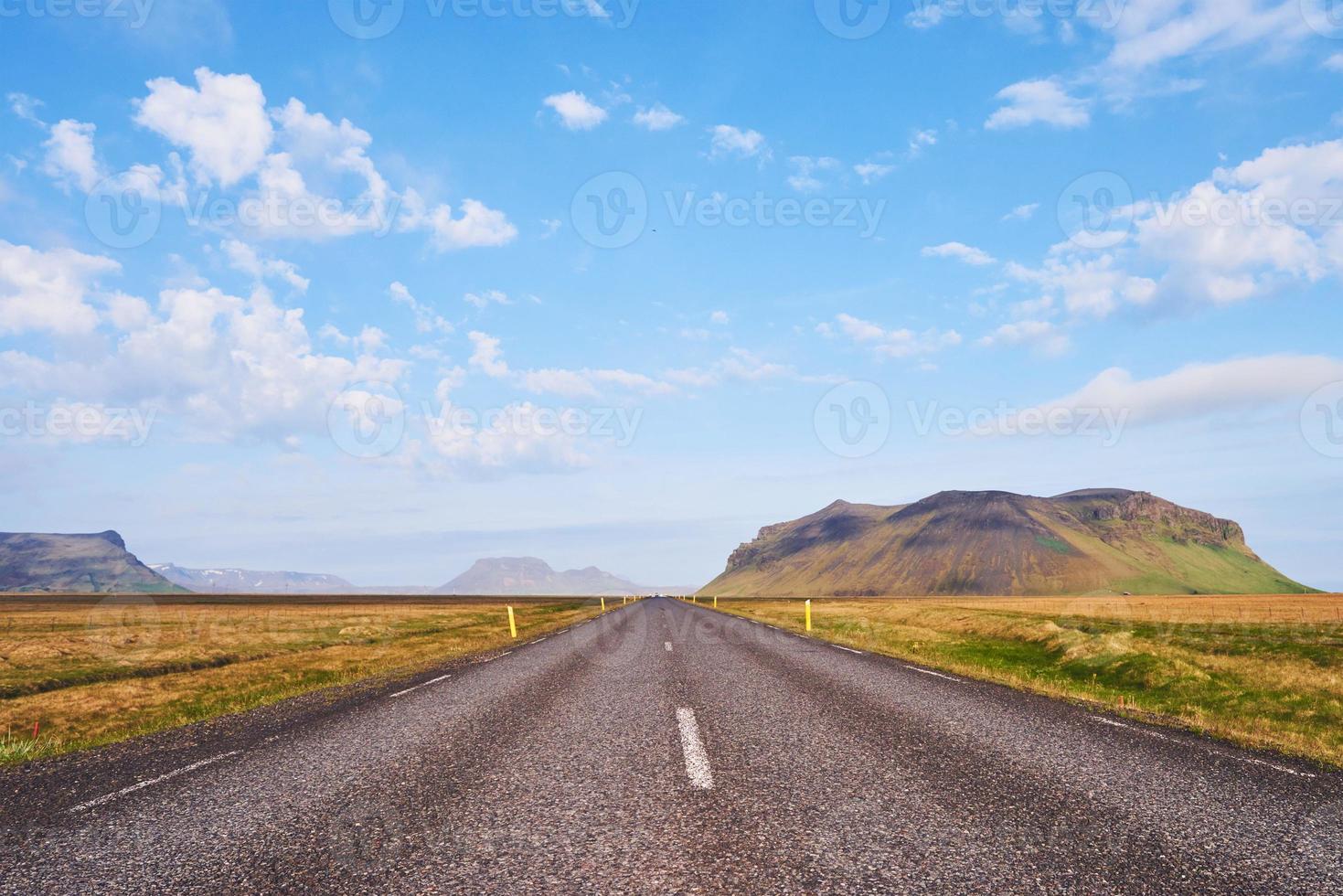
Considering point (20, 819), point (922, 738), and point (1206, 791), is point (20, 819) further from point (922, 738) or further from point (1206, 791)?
point (1206, 791)

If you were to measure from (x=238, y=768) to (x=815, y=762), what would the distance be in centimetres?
611

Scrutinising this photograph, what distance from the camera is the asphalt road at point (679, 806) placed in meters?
4.30

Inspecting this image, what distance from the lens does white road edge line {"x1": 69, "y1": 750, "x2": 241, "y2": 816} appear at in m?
6.07

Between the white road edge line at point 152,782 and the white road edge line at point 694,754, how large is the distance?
17.4ft

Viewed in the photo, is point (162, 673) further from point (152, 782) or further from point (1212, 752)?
point (1212, 752)

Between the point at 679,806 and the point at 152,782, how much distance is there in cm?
552

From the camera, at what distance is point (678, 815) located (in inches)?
207

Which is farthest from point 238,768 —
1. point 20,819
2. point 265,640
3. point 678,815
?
point 265,640

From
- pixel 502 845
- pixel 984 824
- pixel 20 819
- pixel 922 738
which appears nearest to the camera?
pixel 502 845

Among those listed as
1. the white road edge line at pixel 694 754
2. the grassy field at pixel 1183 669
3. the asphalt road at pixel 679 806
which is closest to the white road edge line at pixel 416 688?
the asphalt road at pixel 679 806

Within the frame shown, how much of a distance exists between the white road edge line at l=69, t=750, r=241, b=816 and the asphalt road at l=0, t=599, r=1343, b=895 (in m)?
0.03

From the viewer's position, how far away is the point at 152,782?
6.77 metres

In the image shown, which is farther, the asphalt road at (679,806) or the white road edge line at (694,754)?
the white road edge line at (694,754)

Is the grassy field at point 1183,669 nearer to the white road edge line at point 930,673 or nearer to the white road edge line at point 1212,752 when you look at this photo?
the white road edge line at point 1212,752
